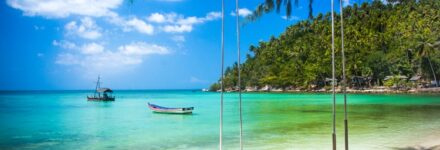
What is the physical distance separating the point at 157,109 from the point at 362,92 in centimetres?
3803

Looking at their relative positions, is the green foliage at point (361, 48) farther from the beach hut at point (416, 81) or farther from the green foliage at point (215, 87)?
the green foliage at point (215, 87)

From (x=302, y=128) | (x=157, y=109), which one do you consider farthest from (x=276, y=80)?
(x=302, y=128)

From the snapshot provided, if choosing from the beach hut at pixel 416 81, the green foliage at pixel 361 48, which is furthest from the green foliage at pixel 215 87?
the beach hut at pixel 416 81

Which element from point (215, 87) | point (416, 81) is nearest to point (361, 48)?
point (416, 81)

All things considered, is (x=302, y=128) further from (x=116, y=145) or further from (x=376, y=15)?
(x=376, y=15)

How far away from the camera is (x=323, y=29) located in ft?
236

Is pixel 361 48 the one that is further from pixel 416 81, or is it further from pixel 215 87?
pixel 215 87

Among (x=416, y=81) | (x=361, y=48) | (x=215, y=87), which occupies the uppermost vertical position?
(x=361, y=48)

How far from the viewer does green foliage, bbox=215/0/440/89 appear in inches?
2009

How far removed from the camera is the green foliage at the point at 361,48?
51.0 metres

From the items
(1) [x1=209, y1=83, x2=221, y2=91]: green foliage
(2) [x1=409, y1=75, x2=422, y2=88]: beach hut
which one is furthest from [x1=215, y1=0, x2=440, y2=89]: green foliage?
(1) [x1=209, y1=83, x2=221, y2=91]: green foliage

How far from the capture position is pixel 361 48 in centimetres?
6022

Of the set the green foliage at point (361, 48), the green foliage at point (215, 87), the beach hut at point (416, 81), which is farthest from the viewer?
the green foliage at point (215, 87)

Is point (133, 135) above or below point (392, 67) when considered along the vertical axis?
below
